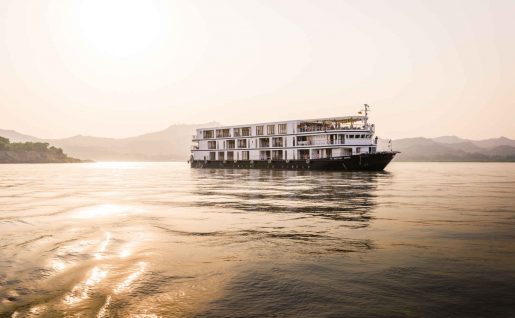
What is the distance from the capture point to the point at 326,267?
9.92 metres

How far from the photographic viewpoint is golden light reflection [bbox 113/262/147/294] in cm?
820

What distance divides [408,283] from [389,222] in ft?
29.0

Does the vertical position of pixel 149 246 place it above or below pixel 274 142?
below

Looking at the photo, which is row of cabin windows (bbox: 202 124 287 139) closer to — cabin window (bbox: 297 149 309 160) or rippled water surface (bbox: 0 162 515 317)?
cabin window (bbox: 297 149 309 160)

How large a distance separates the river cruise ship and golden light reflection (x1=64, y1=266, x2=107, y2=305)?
57.5 metres

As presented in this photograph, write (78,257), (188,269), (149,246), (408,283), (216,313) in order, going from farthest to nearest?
(149,246), (78,257), (188,269), (408,283), (216,313)

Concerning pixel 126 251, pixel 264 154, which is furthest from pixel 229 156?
pixel 126 251

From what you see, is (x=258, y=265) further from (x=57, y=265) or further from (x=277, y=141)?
(x=277, y=141)

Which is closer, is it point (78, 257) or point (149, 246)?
point (78, 257)

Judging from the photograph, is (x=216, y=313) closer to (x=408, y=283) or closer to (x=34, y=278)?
(x=408, y=283)

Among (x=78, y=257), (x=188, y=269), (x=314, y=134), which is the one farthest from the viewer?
(x=314, y=134)

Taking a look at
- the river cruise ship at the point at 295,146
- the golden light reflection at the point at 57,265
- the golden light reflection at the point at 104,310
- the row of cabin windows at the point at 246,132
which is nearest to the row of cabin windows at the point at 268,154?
the river cruise ship at the point at 295,146

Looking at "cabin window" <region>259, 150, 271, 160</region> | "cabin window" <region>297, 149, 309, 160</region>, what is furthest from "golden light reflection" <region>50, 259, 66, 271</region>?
"cabin window" <region>259, 150, 271, 160</region>

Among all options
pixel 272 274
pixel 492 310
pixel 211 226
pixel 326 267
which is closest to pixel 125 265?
pixel 272 274
